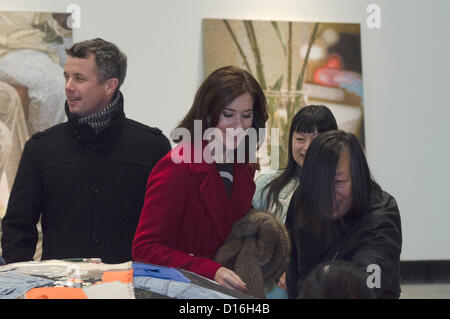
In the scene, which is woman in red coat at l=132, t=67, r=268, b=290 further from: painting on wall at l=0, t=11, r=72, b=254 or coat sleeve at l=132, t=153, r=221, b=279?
painting on wall at l=0, t=11, r=72, b=254

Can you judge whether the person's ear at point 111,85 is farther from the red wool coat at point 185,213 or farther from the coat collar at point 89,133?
the red wool coat at point 185,213

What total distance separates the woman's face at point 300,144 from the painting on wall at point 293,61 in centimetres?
239

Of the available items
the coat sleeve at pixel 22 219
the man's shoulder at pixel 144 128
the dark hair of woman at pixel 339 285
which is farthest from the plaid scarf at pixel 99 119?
the dark hair of woman at pixel 339 285

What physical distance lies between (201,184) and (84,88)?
893 mm

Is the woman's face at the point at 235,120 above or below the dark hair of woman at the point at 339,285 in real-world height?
above

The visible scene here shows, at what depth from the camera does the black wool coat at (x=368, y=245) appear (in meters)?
1.51

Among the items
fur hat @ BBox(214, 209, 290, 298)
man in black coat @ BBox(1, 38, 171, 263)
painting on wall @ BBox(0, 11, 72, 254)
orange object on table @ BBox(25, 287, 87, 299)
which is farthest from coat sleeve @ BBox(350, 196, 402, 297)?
painting on wall @ BBox(0, 11, 72, 254)

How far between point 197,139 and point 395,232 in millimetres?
606

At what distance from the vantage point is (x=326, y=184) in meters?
1.49

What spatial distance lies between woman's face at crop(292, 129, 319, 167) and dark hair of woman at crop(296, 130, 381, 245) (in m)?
1.15

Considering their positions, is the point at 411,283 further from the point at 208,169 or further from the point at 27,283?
the point at 27,283

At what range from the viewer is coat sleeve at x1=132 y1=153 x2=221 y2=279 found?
1.65 metres

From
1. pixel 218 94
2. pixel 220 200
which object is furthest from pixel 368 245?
pixel 218 94
